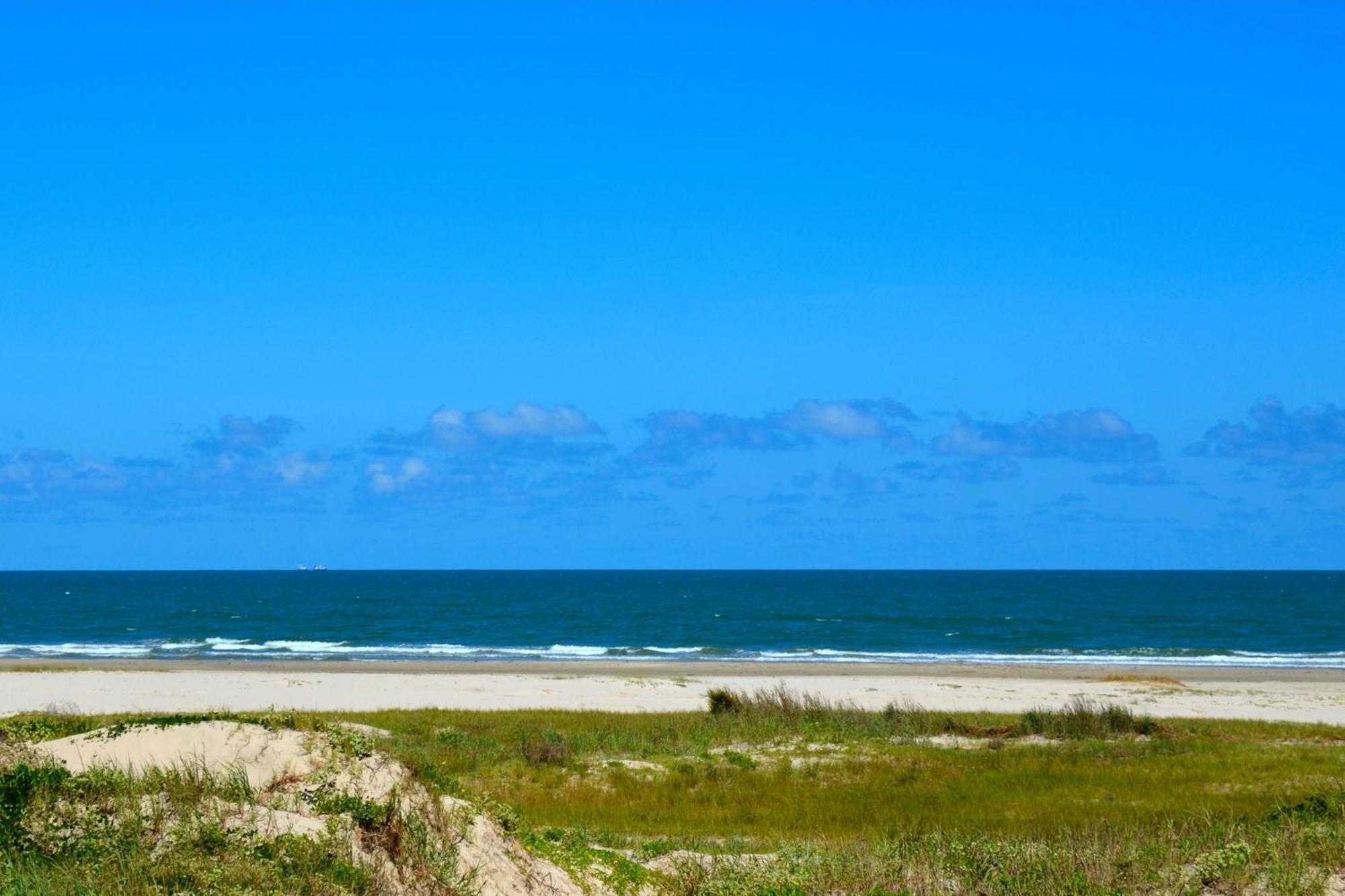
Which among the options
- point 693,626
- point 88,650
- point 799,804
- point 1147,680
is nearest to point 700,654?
point 693,626

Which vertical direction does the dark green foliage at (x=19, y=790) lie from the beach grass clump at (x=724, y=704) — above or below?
above

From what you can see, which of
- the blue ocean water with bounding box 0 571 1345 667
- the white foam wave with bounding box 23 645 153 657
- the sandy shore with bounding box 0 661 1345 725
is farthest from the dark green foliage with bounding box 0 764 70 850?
the white foam wave with bounding box 23 645 153 657

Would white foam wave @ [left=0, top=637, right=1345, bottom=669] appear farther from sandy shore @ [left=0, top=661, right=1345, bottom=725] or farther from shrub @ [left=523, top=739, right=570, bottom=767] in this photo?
shrub @ [left=523, top=739, right=570, bottom=767]

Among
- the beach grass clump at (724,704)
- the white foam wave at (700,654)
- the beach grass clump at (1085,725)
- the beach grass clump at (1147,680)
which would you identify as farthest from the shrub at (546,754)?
the white foam wave at (700,654)

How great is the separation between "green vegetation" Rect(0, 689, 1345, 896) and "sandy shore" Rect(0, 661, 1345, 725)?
20.3 feet

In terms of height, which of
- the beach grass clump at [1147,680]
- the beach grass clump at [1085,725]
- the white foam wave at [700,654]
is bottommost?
the white foam wave at [700,654]

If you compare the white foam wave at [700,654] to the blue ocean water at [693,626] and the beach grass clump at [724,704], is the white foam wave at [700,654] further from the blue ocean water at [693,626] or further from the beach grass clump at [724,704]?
the beach grass clump at [724,704]

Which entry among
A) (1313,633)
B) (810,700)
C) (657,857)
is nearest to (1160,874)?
(657,857)

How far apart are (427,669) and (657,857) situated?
127 ft

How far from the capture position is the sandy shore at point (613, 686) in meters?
32.0

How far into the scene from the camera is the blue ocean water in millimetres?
60938

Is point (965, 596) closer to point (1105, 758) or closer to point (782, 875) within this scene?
point (1105, 758)

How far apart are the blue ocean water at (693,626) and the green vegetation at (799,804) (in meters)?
33.4

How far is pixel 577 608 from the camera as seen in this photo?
335 ft
